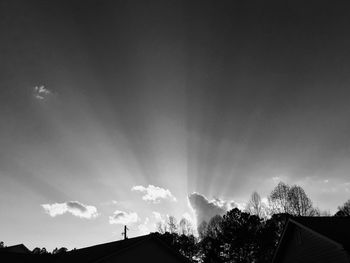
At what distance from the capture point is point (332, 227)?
2220 centimetres

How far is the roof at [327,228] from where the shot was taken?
19959 millimetres

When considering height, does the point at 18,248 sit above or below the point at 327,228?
above

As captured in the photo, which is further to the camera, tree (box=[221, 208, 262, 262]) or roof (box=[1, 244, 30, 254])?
roof (box=[1, 244, 30, 254])

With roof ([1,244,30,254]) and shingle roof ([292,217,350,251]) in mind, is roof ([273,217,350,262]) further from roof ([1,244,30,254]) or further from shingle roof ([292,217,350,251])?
roof ([1,244,30,254])

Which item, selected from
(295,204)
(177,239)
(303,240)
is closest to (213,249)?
(177,239)

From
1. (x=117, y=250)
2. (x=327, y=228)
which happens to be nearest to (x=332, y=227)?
(x=327, y=228)

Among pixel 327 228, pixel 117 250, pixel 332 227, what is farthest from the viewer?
pixel 117 250

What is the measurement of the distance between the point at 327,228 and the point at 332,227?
0.46 metres

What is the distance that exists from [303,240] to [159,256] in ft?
38.7

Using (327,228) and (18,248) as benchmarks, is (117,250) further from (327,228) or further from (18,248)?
(18,248)

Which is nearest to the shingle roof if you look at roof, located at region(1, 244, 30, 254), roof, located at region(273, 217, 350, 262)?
roof, located at region(273, 217, 350, 262)

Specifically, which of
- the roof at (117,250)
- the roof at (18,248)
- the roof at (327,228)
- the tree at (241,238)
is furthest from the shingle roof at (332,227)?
the roof at (18,248)

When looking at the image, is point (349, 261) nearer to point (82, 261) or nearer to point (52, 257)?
point (82, 261)

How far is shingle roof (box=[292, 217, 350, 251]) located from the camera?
19.9 meters
